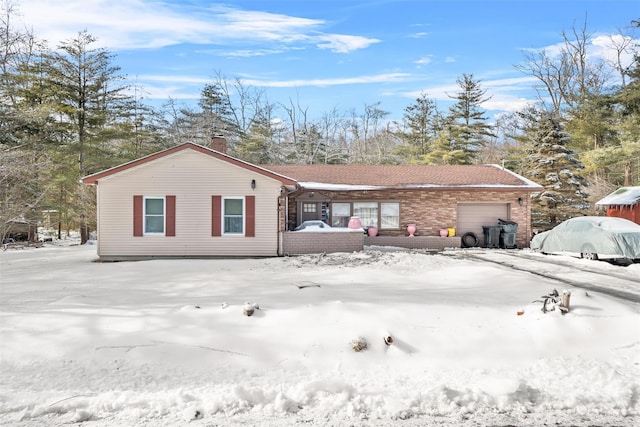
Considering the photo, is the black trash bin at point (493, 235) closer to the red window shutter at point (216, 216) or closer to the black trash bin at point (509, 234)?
the black trash bin at point (509, 234)

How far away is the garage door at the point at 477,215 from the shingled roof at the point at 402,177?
38.9 inches

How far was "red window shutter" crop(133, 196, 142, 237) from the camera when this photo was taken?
13.6 meters

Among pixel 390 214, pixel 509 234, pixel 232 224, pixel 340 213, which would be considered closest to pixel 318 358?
pixel 232 224

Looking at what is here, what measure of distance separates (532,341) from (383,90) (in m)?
37.2

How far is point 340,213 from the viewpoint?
60.2 feet

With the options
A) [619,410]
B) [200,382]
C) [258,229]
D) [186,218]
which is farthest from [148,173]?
[619,410]

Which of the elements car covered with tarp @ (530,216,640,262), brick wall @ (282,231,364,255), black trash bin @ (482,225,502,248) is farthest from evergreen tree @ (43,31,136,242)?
car covered with tarp @ (530,216,640,262)

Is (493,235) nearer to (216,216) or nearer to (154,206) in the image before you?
(216,216)

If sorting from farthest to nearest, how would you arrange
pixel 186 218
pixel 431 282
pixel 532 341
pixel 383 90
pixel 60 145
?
pixel 383 90, pixel 60 145, pixel 186 218, pixel 431 282, pixel 532 341

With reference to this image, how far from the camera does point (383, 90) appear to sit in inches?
1572

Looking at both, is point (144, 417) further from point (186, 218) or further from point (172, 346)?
point (186, 218)

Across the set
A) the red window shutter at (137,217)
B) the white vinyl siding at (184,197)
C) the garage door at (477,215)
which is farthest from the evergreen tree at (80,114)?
the garage door at (477,215)

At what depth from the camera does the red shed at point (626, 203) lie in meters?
19.3

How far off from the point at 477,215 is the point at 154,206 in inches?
520
